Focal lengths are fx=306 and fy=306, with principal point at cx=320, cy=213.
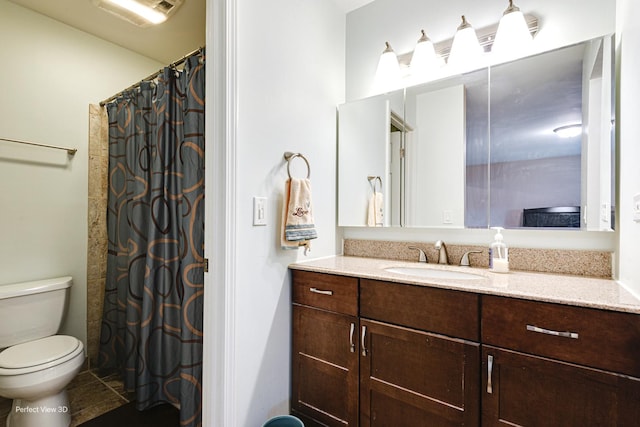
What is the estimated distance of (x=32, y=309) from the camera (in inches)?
71.9

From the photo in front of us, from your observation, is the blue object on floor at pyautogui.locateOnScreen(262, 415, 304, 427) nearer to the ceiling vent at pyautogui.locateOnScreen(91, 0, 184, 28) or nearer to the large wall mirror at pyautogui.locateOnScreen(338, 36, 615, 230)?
the large wall mirror at pyautogui.locateOnScreen(338, 36, 615, 230)

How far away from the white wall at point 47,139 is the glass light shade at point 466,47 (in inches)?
96.9

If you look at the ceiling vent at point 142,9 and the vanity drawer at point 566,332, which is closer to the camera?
the vanity drawer at point 566,332

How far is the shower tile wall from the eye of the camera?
2.28 meters

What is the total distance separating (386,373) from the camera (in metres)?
1.29

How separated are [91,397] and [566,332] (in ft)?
8.37

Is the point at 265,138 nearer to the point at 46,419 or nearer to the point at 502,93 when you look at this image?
the point at 502,93

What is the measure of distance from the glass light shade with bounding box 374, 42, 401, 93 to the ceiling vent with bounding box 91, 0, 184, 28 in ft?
4.17

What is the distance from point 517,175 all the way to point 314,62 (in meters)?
1.26

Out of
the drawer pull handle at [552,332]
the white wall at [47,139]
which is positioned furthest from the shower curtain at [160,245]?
the drawer pull handle at [552,332]

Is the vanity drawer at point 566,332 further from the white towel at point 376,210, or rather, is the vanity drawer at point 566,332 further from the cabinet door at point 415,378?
the white towel at point 376,210

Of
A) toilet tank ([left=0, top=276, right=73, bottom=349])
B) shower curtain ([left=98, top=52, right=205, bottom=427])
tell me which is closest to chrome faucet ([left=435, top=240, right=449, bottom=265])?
shower curtain ([left=98, top=52, right=205, bottom=427])

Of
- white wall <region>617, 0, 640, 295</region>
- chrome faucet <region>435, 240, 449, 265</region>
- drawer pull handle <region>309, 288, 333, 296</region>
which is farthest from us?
chrome faucet <region>435, 240, 449, 265</region>

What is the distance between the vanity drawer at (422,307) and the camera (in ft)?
3.64
